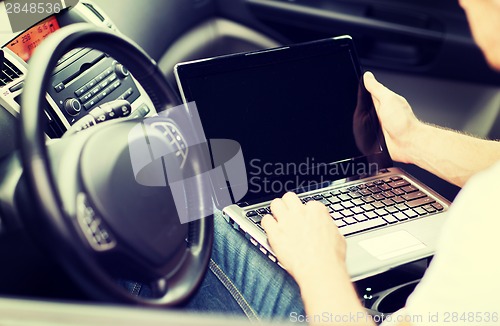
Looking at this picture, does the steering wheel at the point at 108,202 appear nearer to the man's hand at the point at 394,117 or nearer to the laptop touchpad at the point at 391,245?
the laptop touchpad at the point at 391,245

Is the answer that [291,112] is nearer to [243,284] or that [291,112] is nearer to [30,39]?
[243,284]

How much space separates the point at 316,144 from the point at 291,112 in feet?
0.25

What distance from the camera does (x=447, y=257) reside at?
2.22ft

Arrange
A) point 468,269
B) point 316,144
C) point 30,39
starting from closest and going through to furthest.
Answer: point 468,269 < point 30,39 < point 316,144

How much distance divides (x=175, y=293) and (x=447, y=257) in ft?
1.13

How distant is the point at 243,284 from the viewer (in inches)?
40.0

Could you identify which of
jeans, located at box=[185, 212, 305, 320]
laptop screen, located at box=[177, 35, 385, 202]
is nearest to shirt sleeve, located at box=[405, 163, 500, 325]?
jeans, located at box=[185, 212, 305, 320]

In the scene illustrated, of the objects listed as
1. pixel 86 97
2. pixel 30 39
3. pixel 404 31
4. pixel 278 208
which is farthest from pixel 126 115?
pixel 404 31

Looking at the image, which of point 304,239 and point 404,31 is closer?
point 304,239

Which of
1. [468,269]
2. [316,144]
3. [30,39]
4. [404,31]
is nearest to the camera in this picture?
[468,269]

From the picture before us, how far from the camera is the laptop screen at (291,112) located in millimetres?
1025

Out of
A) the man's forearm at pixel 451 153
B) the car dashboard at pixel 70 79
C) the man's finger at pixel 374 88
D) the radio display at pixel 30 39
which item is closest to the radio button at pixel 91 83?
the car dashboard at pixel 70 79

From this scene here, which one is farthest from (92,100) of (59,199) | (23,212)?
(59,199)

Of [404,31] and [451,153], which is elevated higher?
[404,31]
